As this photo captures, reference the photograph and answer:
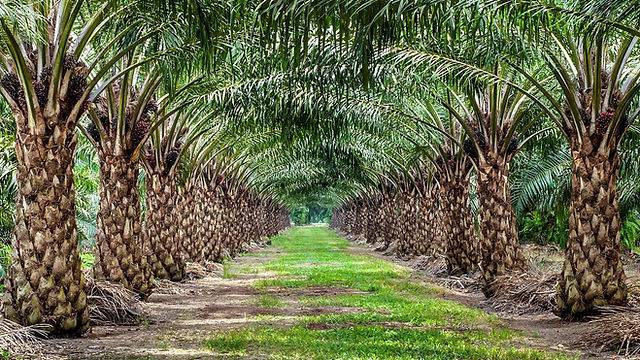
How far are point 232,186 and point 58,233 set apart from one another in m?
24.2

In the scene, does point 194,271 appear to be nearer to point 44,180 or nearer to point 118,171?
point 118,171

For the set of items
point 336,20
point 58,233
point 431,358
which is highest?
point 336,20

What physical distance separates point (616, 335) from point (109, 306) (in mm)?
6687

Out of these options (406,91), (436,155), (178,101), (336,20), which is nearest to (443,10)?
(336,20)

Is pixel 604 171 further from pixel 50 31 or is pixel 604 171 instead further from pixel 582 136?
pixel 50 31

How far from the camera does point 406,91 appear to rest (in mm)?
13562

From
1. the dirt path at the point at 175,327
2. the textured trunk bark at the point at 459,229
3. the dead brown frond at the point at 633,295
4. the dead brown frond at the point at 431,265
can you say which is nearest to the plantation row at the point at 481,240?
the textured trunk bark at the point at 459,229

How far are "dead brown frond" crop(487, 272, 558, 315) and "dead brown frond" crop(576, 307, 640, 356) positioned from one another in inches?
98.6

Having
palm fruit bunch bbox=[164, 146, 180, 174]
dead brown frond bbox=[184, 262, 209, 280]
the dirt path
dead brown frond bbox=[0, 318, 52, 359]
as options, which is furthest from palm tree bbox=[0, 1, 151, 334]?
dead brown frond bbox=[184, 262, 209, 280]

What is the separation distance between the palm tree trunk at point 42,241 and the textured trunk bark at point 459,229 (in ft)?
34.4

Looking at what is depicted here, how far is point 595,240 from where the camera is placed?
10758 mm

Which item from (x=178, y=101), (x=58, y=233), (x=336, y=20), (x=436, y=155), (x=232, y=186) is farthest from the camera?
(x=232, y=186)

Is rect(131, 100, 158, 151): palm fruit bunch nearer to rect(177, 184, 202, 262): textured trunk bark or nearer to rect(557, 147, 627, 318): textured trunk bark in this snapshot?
rect(177, 184, 202, 262): textured trunk bark

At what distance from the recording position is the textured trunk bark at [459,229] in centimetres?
1792
